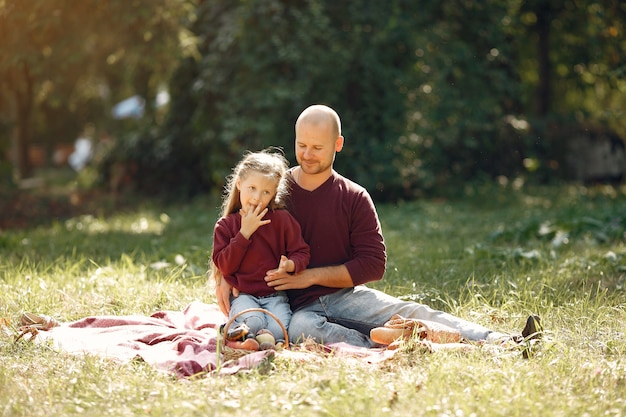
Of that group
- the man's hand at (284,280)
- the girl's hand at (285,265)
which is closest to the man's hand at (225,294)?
the man's hand at (284,280)

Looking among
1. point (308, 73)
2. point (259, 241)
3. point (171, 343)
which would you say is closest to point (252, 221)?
point (259, 241)

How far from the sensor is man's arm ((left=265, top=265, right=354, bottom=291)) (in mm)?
4266

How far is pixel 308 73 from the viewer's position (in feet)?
37.1

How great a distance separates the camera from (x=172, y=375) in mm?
3605

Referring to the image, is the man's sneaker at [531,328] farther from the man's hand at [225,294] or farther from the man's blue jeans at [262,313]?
the man's hand at [225,294]

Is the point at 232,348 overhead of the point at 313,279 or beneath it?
beneath

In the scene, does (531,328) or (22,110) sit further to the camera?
(22,110)

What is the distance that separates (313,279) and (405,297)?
1.03 m

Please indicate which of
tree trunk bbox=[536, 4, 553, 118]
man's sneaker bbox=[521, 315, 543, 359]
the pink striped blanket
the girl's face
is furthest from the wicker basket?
tree trunk bbox=[536, 4, 553, 118]

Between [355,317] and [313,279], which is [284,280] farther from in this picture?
[355,317]

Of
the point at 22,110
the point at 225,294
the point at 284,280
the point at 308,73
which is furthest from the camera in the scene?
the point at 22,110

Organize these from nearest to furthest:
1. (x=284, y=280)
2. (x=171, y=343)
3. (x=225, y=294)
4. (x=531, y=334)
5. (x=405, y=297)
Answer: (x=531, y=334), (x=171, y=343), (x=284, y=280), (x=225, y=294), (x=405, y=297)

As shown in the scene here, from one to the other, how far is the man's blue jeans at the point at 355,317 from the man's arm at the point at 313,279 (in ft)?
0.46

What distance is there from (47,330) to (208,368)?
1280mm
